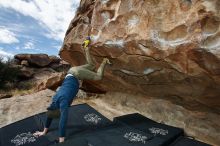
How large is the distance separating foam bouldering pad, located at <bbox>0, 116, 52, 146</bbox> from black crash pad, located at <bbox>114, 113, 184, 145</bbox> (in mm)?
1580

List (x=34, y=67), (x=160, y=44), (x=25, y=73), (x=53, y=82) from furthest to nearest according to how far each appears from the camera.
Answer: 1. (x=34, y=67)
2. (x=25, y=73)
3. (x=53, y=82)
4. (x=160, y=44)

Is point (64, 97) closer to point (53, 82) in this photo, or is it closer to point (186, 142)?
point (186, 142)

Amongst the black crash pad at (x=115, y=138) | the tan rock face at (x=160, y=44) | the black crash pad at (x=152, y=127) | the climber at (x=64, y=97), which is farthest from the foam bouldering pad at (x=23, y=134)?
the tan rock face at (x=160, y=44)

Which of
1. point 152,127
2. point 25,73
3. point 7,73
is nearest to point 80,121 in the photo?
point 152,127

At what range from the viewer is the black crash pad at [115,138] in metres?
4.35

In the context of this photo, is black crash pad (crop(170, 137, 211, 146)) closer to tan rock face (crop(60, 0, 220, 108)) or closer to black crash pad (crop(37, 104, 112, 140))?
tan rock face (crop(60, 0, 220, 108))

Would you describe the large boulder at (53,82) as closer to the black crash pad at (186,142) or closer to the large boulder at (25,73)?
the black crash pad at (186,142)

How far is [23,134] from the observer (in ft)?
15.9

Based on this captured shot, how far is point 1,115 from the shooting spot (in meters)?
6.33

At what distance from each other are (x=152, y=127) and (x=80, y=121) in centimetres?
145

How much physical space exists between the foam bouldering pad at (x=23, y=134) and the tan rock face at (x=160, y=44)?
1.90 m

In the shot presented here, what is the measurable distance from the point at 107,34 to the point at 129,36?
0.63 metres

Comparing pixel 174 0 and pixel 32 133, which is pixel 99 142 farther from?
pixel 174 0

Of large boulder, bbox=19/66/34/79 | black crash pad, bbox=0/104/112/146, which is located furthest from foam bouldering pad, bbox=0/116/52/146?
large boulder, bbox=19/66/34/79
